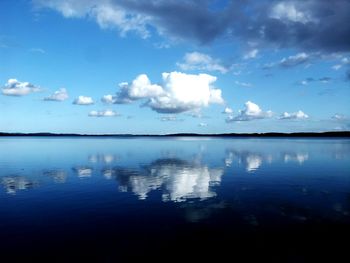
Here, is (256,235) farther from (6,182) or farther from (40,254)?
(6,182)

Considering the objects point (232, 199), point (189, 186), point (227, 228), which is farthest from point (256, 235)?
point (189, 186)

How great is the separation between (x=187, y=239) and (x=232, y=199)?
40.8ft

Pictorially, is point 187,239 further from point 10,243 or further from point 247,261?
point 10,243

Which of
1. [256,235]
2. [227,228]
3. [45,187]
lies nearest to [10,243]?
[227,228]

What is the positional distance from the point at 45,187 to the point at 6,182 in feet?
24.8

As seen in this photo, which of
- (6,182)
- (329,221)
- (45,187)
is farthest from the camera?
(6,182)

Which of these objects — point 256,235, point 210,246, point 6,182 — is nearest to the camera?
point 210,246

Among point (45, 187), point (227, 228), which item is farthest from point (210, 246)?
point (45, 187)

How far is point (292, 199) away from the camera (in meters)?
31.6

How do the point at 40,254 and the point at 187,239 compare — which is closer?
the point at 40,254

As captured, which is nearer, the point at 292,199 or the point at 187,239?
the point at 187,239

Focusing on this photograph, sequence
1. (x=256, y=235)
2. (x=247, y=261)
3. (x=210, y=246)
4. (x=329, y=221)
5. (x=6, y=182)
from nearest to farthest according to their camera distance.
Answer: (x=247, y=261), (x=210, y=246), (x=256, y=235), (x=329, y=221), (x=6, y=182)

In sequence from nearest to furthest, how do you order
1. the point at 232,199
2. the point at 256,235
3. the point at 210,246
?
the point at 210,246
the point at 256,235
the point at 232,199

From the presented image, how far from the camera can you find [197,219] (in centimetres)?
2409
